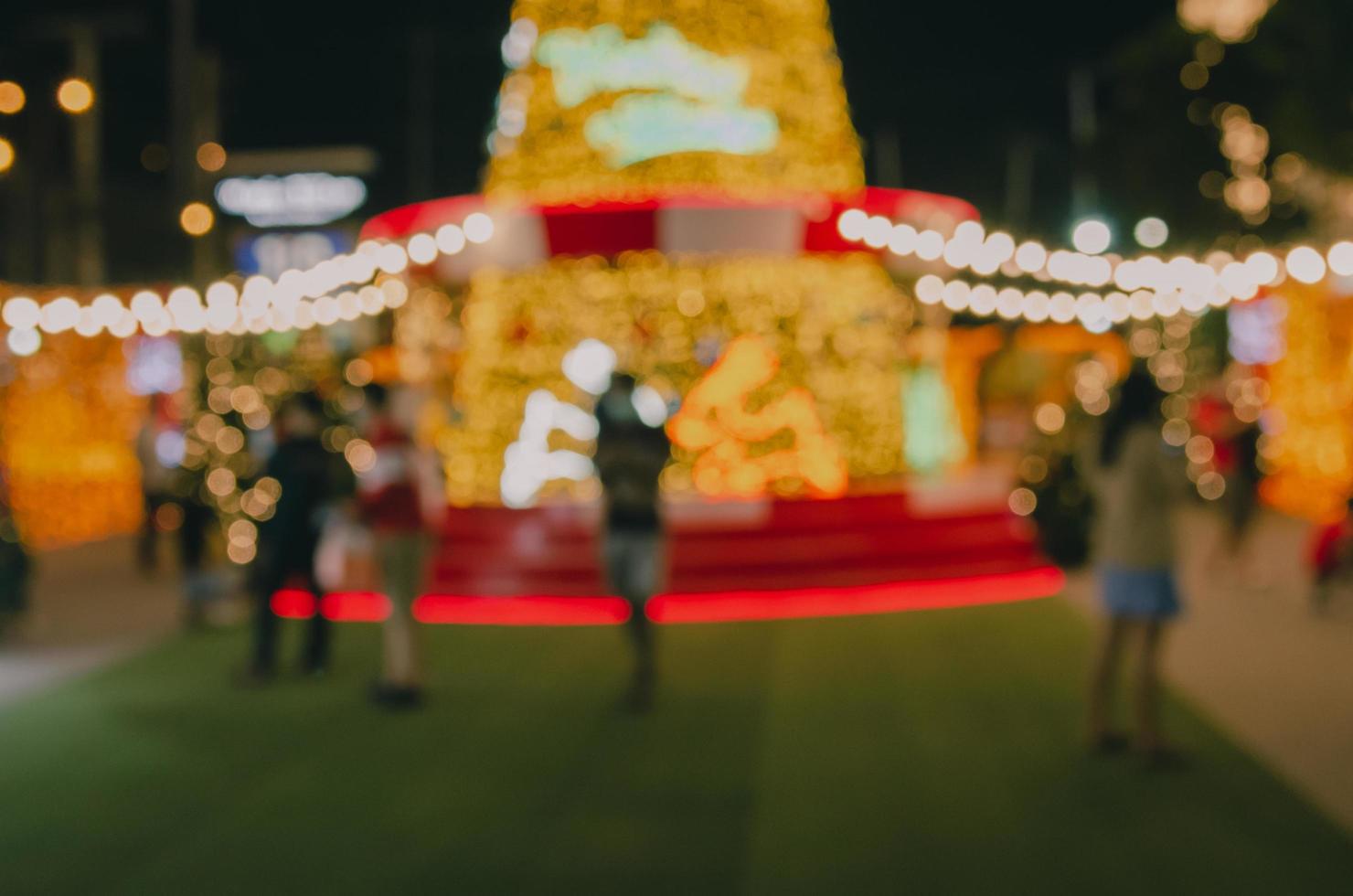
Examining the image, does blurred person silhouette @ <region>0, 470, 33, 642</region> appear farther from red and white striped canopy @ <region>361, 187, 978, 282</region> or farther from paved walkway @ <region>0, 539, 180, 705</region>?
red and white striped canopy @ <region>361, 187, 978, 282</region>

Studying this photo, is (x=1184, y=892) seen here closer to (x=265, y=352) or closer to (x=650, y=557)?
(x=650, y=557)

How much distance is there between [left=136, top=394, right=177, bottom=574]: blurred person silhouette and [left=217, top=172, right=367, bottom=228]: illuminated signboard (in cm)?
1200

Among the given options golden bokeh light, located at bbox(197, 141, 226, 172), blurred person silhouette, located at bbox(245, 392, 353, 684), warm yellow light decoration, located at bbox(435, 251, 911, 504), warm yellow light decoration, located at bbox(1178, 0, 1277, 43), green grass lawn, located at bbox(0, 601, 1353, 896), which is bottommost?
green grass lawn, located at bbox(0, 601, 1353, 896)

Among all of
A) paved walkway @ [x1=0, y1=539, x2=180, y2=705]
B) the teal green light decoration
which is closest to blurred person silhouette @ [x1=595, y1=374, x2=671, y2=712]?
paved walkway @ [x1=0, y1=539, x2=180, y2=705]

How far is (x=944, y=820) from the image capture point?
5.56 meters

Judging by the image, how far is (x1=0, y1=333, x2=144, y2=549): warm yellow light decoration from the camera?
55.1 ft

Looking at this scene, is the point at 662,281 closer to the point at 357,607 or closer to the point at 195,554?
the point at 357,607

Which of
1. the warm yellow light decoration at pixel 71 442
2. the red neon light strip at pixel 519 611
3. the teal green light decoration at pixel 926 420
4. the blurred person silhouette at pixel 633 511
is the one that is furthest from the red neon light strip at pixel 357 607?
the teal green light decoration at pixel 926 420

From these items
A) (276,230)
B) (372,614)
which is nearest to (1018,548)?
(372,614)

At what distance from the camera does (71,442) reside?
17562 mm

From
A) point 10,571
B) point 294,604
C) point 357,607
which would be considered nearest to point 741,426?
point 357,607

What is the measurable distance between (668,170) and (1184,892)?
9737 millimetres

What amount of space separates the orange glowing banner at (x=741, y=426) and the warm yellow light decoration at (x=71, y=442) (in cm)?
700

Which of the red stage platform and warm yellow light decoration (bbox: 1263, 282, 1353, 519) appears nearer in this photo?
the red stage platform
